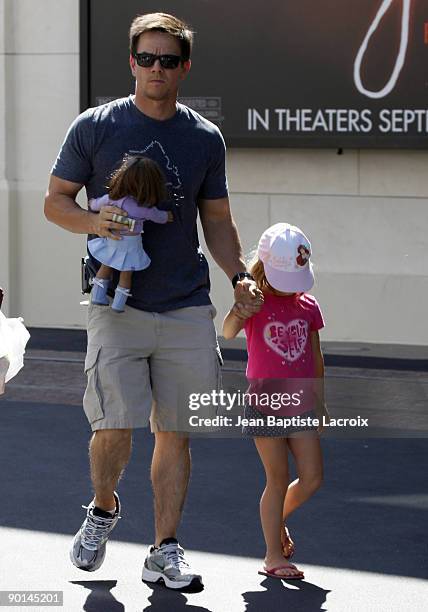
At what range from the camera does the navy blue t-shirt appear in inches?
211

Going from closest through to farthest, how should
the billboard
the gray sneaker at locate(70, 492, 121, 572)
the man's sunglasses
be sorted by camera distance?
the man's sunglasses
the gray sneaker at locate(70, 492, 121, 572)
the billboard

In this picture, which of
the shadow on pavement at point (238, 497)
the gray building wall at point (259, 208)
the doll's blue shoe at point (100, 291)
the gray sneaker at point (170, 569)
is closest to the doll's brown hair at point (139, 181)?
the doll's blue shoe at point (100, 291)

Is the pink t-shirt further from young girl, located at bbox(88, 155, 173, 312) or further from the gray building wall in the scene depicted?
the gray building wall

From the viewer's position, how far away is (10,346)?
4.84 metres

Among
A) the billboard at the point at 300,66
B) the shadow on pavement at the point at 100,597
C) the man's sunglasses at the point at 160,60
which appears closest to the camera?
the shadow on pavement at the point at 100,597

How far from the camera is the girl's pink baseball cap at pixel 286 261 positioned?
18.1 feet

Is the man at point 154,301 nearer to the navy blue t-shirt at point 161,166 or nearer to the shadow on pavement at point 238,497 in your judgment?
the navy blue t-shirt at point 161,166

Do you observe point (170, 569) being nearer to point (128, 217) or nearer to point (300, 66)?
point (128, 217)

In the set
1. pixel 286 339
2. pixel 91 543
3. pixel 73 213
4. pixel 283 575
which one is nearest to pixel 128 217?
pixel 73 213

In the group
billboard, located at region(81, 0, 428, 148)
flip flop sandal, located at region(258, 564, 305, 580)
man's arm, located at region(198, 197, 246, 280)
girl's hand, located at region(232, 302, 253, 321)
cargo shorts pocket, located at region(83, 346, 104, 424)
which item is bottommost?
flip flop sandal, located at region(258, 564, 305, 580)

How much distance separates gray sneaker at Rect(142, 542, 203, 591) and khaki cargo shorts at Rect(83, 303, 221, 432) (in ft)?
1.49

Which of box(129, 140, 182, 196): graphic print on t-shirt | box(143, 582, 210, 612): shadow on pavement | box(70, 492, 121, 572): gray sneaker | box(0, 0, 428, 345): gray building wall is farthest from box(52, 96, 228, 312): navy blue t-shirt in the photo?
box(0, 0, 428, 345): gray building wall

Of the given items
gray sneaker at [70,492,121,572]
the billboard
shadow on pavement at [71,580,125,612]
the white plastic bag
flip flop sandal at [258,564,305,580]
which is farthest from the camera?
the billboard

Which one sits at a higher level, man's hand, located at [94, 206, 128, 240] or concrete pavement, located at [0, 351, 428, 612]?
man's hand, located at [94, 206, 128, 240]
